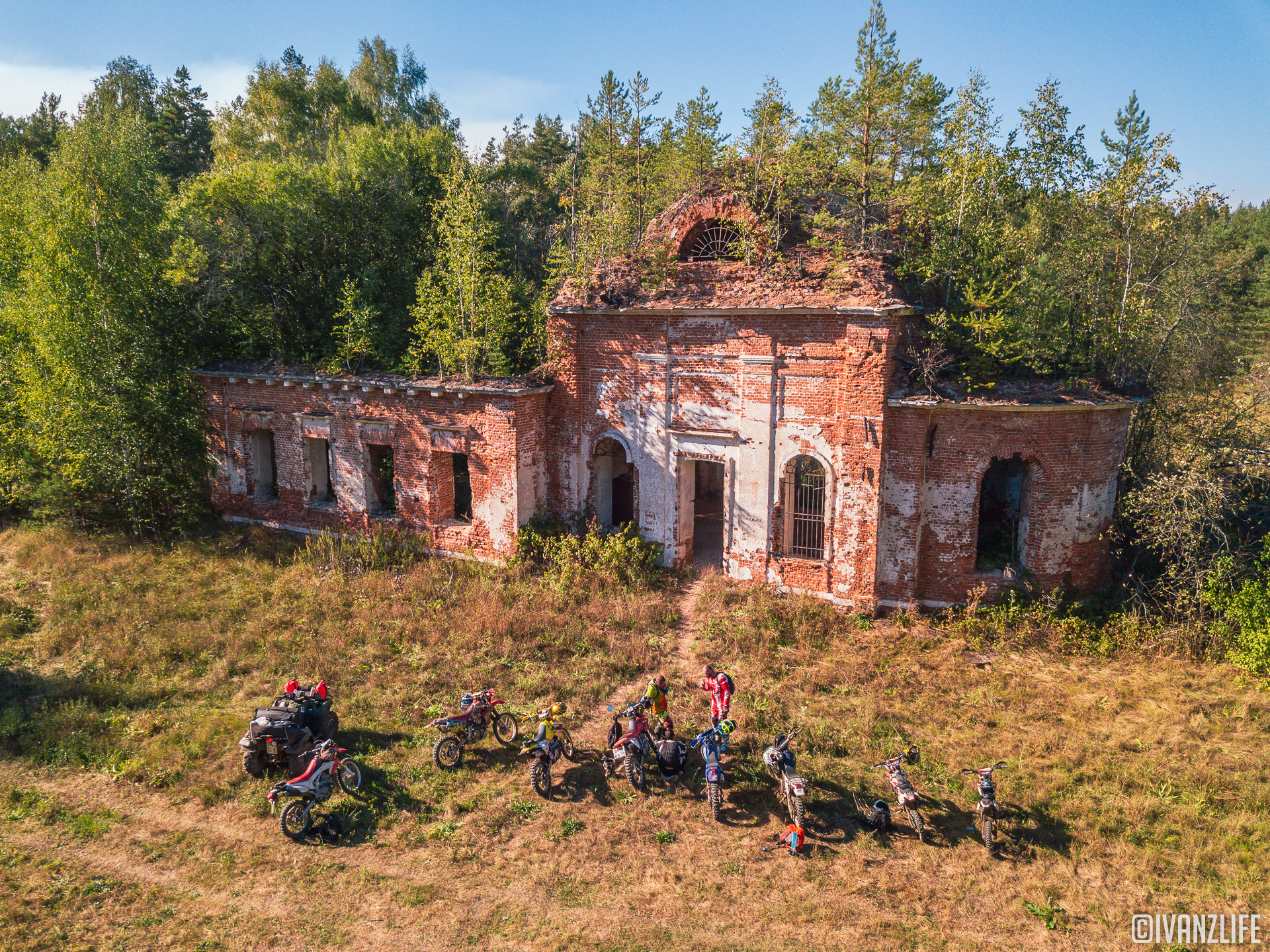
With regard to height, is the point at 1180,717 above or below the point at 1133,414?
below

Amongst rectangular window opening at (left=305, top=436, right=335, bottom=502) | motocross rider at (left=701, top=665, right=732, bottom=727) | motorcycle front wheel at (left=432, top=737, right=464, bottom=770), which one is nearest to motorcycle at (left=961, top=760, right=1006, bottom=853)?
motocross rider at (left=701, top=665, right=732, bottom=727)

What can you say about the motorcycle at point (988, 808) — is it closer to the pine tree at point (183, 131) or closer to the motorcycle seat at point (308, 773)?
the motorcycle seat at point (308, 773)

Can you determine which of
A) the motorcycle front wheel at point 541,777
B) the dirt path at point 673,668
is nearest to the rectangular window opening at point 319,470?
the dirt path at point 673,668

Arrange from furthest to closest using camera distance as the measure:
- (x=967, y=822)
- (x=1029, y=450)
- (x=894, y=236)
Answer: (x=894, y=236), (x=1029, y=450), (x=967, y=822)

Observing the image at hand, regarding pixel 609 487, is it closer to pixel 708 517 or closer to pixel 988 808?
pixel 708 517

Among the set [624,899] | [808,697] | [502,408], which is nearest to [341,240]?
[502,408]

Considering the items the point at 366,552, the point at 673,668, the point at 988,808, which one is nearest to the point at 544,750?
the point at 673,668

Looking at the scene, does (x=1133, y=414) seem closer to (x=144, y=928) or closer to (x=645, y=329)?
(x=645, y=329)
